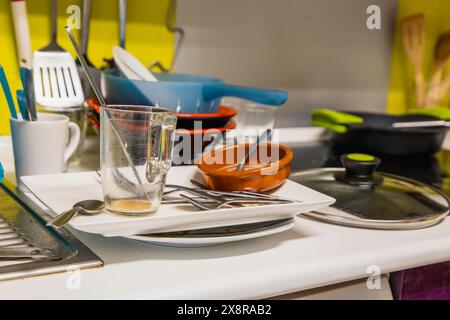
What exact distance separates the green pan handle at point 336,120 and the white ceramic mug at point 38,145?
685 millimetres

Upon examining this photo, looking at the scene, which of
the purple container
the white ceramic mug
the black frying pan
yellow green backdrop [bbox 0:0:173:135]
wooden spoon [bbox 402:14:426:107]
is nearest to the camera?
the purple container

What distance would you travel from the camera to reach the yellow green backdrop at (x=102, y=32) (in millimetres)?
1077

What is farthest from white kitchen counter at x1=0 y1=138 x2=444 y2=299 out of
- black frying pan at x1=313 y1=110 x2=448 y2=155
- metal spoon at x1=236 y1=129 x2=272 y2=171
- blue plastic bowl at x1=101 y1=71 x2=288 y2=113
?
black frying pan at x1=313 y1=110 x2=448 y2=155

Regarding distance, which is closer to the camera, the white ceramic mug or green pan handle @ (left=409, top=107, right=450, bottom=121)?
the white ceramic mug

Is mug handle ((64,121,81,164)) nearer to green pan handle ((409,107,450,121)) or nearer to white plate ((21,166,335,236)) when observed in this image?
white plate ((21,166,335,236))

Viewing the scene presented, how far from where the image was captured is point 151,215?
0.63 meters

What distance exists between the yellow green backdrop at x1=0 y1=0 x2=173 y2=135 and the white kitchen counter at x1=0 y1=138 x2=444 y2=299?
0.54 metres

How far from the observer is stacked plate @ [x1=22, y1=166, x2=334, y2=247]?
23.3 inches

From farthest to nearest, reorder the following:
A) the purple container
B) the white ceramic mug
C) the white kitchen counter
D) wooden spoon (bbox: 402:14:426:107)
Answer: wooden spoon (bbox: 402:14:426:107) < the white ceramic mug < the purple container < the white kitchen counter

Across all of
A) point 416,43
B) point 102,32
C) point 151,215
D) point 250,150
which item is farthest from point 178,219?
point 416,43

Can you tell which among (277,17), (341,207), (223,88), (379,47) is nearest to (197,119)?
(223,88)

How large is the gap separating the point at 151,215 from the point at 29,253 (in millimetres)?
133

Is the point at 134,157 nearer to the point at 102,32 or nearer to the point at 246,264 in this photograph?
the point at 246,264

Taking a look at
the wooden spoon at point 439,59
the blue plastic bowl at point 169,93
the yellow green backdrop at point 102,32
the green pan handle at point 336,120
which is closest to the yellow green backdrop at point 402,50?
the wooden spoon at point 439,59
